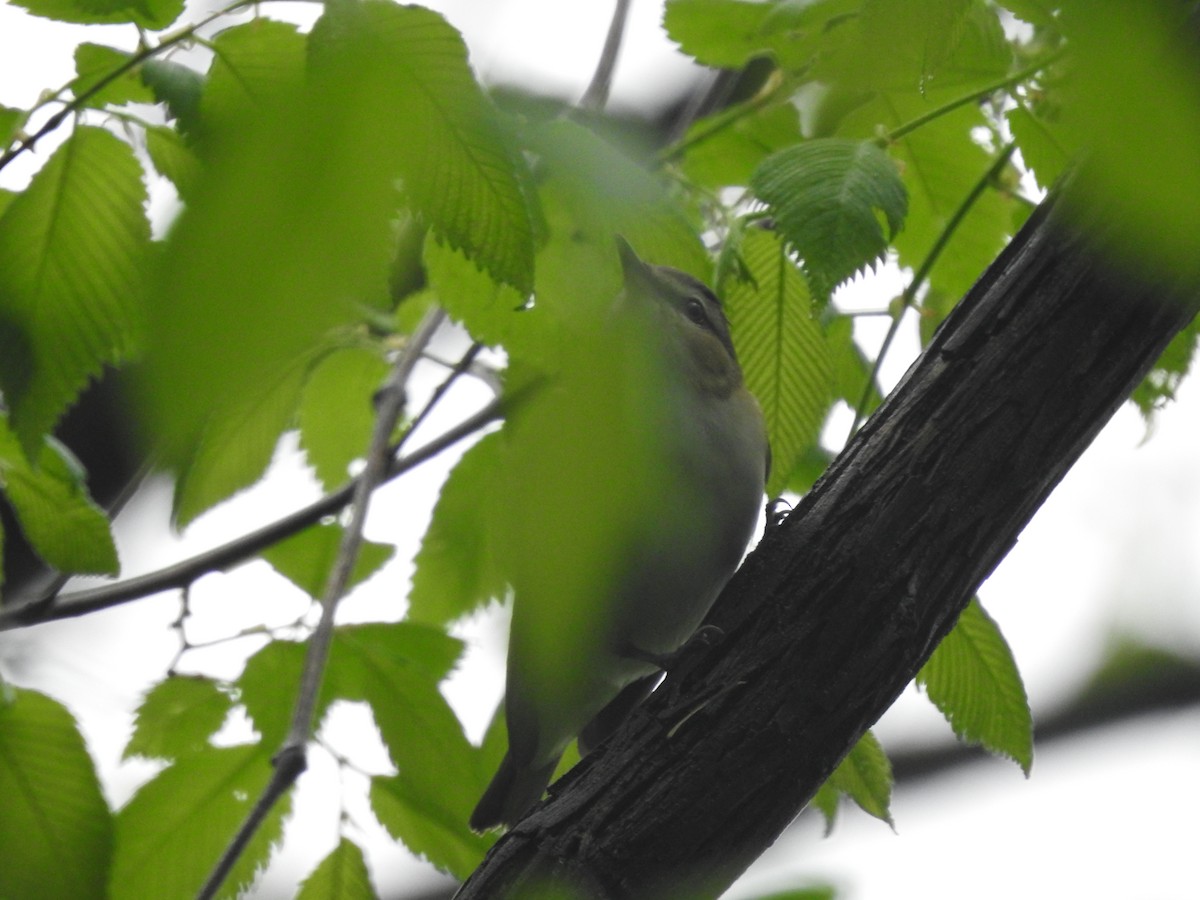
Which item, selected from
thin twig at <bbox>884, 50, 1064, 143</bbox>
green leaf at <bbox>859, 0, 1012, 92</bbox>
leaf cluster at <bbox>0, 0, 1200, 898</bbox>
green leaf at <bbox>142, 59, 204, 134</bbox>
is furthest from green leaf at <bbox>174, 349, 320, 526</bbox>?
green leaf at <bbox>859, 0, 1012, 92</bbox>

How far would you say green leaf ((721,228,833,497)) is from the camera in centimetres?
215

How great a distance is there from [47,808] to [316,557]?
90 cm

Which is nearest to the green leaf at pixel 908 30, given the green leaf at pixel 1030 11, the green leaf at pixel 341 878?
the green leaf at pixel 1030 11

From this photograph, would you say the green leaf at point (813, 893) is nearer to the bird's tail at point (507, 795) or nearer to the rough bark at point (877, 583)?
the rough bark at point (877, 583)

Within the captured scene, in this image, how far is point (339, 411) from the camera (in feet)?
9.35

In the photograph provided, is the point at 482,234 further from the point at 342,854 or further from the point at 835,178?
the point at 342,854

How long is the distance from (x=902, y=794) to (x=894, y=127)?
10.2 feet

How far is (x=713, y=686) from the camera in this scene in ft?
5.80

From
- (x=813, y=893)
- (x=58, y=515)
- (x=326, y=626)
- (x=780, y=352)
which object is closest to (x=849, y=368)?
(x=780, y=352)

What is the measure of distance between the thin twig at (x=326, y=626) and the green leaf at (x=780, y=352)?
0.72m

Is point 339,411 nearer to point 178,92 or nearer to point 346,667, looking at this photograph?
point 346,667

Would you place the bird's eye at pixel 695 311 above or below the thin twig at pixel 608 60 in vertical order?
below

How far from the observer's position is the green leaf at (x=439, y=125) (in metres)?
0.51

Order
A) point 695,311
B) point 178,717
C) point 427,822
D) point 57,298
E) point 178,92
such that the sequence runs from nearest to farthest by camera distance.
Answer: point 57,298, point 178,92, point 427,822, point 178,717, point 695,311
